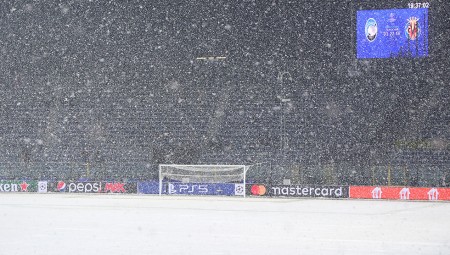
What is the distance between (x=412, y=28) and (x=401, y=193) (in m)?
10.9

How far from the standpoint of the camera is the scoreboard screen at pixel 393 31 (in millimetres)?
33469

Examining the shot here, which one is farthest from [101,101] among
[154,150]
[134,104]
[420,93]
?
[420,93]

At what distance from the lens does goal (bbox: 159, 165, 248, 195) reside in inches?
1088

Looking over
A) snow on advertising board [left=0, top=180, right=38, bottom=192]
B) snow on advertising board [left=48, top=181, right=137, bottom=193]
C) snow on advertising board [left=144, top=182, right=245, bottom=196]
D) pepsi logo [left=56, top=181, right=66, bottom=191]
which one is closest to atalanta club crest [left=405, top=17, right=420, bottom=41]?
snow on advertising board [left=144, top=182, right=245, bottom=196]

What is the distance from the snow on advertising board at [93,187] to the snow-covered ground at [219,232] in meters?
11.4

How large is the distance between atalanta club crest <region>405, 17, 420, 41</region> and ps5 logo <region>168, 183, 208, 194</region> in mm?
12987

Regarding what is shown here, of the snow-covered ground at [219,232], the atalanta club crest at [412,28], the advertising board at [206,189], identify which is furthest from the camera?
the atalanta club crest at [412,28]

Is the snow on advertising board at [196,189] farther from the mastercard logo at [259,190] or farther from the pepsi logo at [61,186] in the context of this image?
the pepsi logo at [61,186]

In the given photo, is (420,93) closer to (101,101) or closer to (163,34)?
(163,34)

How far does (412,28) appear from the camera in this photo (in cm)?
3356

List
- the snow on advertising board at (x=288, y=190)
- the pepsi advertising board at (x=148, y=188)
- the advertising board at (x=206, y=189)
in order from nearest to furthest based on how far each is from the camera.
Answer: the snow on advertising board at (x=288, y=190)
the advertising board at (x=206, y=189)
the pepsi advertising board at (x=148, y=188)

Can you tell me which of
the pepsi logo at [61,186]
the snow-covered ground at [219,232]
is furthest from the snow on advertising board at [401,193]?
the pepsi logo at [61,186]

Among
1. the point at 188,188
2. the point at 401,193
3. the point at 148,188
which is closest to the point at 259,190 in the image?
the point at 188,188

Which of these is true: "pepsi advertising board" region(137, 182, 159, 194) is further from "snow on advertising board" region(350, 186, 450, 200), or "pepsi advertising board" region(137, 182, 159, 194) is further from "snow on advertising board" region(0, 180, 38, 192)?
"snow on advertising board" region(350, 186, 450, 200)
